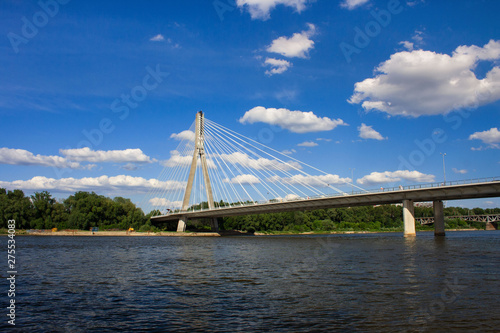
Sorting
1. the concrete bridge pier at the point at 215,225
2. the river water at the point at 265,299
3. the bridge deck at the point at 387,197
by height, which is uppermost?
the bridge deck at the point at 387,197

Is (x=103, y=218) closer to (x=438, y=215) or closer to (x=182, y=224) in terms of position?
(x=182, y=224)

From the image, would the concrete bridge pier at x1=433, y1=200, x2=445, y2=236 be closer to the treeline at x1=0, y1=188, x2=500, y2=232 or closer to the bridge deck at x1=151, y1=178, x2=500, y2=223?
the bridge deck at x1=151, y1=178, x2=500, y2=223

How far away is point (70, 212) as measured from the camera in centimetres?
11756

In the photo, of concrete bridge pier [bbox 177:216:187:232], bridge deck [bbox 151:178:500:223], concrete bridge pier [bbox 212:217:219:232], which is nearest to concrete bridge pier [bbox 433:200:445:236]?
bridge deck [bbox 151:178:500:223]

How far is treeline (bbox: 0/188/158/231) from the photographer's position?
10319 centimetres

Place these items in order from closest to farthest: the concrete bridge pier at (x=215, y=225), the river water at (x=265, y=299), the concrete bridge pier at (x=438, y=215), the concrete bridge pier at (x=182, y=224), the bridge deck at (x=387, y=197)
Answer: the river water at (x=265, y=299) → the bridge deck at (x=387, y=197) → the concrete bridge pier at (x=438, y=215) → the concrete bridge pier at (x=182, y=224) → the concrete bridge pier at (x=215, y=225)

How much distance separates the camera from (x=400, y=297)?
15469 millimetres

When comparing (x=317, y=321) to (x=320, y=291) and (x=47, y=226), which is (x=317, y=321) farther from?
(x=47, y=226)

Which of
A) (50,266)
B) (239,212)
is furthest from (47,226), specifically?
(50,266)

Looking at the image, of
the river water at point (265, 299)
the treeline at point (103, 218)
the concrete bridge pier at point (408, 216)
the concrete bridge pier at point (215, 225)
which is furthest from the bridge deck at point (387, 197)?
the river water at point (265, 299)

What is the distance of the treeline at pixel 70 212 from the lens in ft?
339

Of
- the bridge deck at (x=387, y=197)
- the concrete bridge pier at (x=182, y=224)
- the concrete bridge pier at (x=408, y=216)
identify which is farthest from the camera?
the concrete bridge pier at (x=182, y=224)

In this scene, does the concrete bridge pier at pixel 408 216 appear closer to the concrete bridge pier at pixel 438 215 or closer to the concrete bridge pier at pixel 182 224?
the concrete bridge pier at pixel 438 215

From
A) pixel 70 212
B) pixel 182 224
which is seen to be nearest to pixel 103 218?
pixel 70 212
